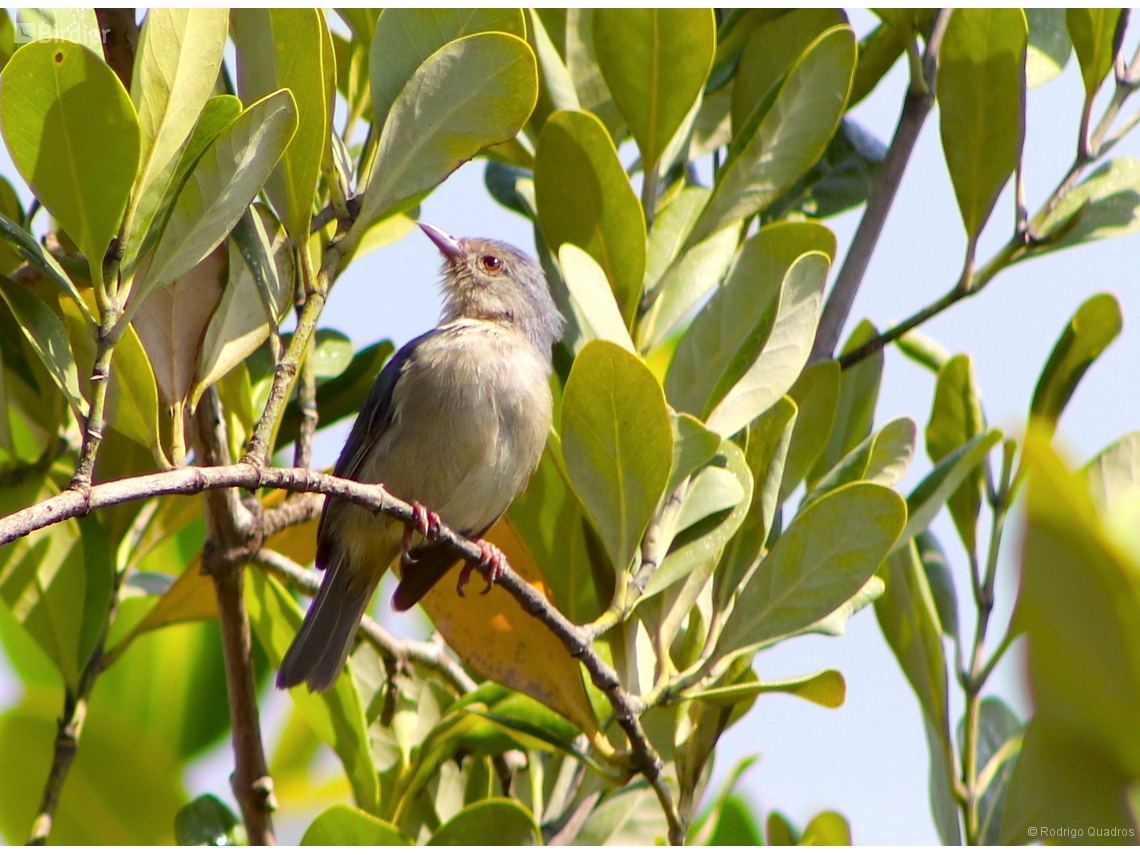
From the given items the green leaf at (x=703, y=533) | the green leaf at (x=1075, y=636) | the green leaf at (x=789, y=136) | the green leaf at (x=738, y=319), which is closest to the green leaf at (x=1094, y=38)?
the green leaf at (x=789, y=136)

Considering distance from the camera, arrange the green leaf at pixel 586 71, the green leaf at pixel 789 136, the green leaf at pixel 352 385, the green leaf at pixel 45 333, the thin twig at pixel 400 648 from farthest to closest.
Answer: the green leaf at pixel 352 385 < the thin twig at pixel 400 648 < the green leaf at pixel 586 71 < the green leaf at pixel 789 136 < the green leaf at pixel 45 333

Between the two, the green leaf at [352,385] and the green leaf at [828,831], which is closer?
the green leaf at [828,831]

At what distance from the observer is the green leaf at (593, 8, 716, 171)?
2.80 metres

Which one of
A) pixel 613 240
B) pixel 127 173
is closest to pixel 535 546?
pixel 613 240

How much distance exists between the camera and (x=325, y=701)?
2.89 meters

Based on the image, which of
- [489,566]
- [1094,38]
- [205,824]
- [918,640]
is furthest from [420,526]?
[1094,38]

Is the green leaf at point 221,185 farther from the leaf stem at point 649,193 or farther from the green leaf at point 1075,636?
the green leaf at point 1075,636

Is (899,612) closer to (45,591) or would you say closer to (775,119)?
(775,119)

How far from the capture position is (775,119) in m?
2.81

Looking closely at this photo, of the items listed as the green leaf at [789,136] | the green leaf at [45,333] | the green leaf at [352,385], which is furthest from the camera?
the green leaf at [352,385]

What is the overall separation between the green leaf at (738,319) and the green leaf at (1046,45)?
4.21 ft

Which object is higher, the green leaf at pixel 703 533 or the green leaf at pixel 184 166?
the green leaf at pixel 184 166

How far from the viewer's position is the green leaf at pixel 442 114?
2.17m

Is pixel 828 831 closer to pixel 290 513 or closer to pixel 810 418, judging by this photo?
pixel 810 418
